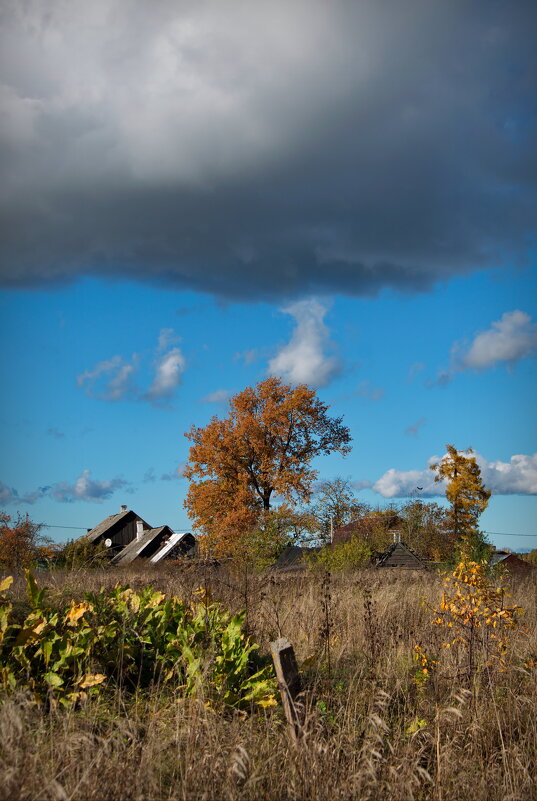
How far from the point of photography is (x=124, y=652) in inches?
209

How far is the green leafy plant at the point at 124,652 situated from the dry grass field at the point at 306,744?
0.17 m

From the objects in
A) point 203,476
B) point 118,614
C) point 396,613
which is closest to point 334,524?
point 203,476

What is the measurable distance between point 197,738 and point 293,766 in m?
0.59

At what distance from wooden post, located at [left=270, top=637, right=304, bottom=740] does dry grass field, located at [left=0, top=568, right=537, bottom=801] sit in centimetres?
13

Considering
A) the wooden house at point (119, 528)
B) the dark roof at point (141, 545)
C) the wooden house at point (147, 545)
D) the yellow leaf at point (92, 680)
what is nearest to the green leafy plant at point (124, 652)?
the yellow leaf at point (92, 680)

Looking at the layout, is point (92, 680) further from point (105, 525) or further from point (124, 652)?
point (105, 525)

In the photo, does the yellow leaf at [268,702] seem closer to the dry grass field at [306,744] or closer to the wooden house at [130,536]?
the dry grass field at [306,744]

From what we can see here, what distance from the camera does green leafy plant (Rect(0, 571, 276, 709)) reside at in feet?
15.9

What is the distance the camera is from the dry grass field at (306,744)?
3.37m

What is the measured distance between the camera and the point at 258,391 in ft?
134

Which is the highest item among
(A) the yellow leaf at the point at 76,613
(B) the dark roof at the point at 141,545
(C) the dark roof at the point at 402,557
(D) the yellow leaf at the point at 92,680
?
(B) the dark roof at the point at 141,545

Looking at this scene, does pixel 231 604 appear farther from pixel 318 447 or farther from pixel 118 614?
pixel 318 447

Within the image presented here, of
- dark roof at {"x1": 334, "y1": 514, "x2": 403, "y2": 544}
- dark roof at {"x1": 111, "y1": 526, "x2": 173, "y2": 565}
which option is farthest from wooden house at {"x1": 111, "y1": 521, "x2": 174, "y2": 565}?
dark roof at {"x1": 334, "y1": 514, "x2": 403, "y2": 544}

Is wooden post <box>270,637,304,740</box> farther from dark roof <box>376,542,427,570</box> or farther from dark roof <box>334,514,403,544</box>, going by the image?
dark roof <box>334,514,403,544</box>
